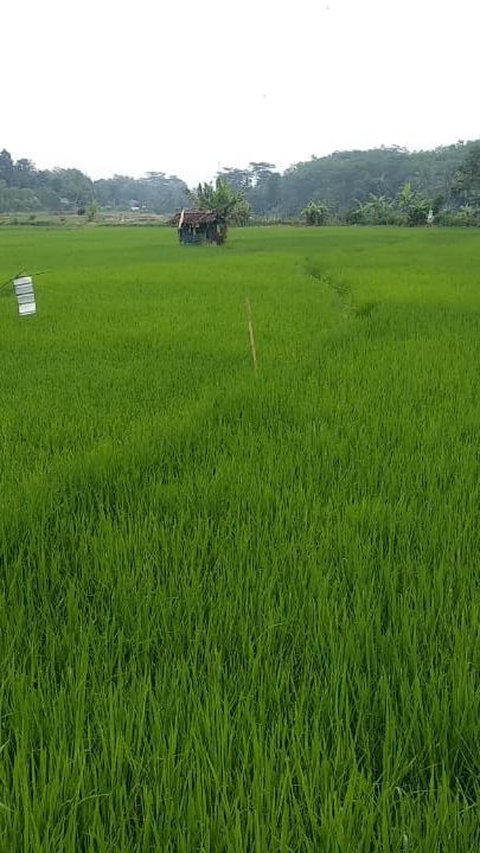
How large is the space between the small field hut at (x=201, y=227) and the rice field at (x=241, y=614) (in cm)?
2165

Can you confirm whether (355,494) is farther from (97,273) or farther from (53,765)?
(97,273)

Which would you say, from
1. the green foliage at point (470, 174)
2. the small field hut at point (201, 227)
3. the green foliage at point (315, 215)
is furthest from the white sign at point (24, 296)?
the green foliage at point (470, 174)

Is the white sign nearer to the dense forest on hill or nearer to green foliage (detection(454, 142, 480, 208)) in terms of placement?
green foliage (detection(454, 142, 480, 208))

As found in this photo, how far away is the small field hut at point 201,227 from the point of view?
24422 mm

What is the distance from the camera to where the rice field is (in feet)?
3.09

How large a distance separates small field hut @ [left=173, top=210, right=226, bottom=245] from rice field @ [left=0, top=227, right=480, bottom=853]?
21652 millimetres

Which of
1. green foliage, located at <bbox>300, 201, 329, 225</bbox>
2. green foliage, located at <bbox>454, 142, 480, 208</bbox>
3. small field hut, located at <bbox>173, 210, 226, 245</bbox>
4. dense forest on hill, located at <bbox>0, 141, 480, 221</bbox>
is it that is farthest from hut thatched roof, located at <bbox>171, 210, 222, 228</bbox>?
dense forest on hill, located at <bbox>0, 141, 480, 221</bbox>

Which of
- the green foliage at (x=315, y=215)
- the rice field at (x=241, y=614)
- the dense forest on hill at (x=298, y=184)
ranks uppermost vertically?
the dense forest on hill at (x=298, y=184)

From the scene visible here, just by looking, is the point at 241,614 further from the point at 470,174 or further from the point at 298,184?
the point at 298,184

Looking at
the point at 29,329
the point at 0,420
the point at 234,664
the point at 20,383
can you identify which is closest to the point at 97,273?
the point at 29,329

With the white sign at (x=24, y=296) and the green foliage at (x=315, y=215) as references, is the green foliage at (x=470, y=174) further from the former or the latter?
the white sign at (x=24, y=296)

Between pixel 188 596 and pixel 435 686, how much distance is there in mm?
667

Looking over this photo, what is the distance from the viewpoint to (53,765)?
1.02 meters

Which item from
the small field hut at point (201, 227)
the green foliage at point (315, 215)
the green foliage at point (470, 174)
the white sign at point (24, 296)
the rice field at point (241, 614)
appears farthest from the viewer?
the green foliage at point (315, 215)
